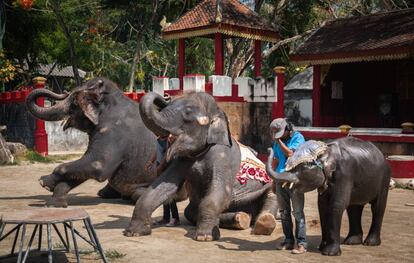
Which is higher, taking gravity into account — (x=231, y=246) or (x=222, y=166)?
(x=222, y=166)

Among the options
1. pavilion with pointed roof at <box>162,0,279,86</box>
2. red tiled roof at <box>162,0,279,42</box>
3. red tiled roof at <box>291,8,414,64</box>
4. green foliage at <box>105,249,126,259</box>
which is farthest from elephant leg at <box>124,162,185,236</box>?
red tiled roof at <box>162,0,279,42</box>

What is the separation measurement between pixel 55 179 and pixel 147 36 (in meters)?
24.4

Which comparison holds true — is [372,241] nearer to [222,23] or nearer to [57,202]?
[57,202]

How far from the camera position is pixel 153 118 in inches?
269

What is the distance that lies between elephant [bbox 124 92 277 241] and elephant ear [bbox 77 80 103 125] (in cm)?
231

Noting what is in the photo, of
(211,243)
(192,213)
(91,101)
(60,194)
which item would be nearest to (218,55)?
(91,101)

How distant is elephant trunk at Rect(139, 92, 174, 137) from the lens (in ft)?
22.4

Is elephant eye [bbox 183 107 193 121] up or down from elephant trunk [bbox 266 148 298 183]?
up

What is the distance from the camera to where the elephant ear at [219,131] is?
715 cm

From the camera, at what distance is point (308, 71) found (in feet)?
93.2

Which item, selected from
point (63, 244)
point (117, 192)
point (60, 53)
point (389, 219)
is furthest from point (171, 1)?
point (63, 244)

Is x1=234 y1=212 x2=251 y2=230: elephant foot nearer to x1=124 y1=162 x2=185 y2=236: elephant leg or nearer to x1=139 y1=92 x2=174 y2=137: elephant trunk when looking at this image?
x1=124 y1=162 x2=185 y2=236: elephant leg

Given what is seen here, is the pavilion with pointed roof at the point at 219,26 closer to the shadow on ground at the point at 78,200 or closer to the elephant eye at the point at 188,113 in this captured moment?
the shadow on ground at the point at 78,200

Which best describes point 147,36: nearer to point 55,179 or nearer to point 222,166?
point 55,179
